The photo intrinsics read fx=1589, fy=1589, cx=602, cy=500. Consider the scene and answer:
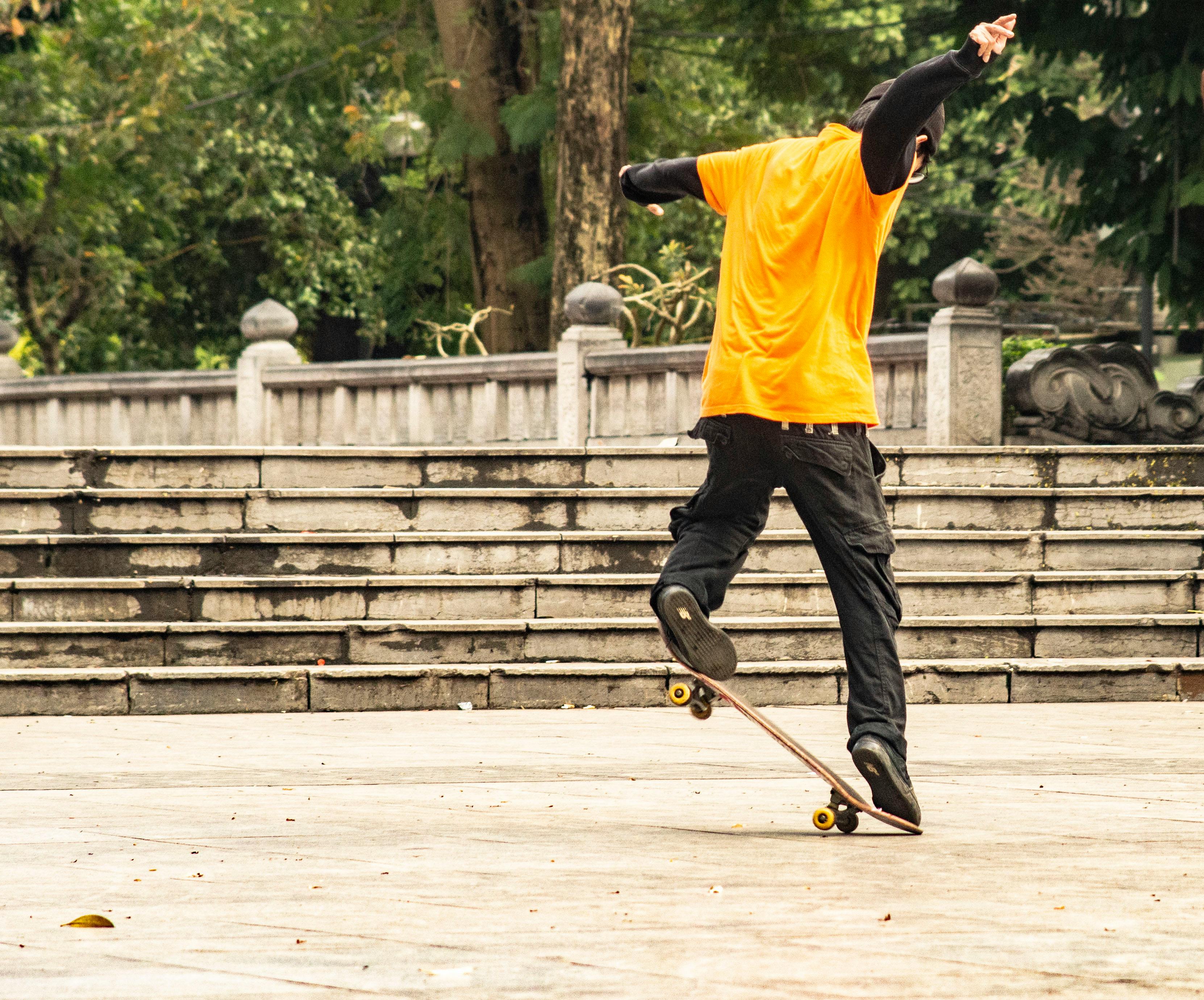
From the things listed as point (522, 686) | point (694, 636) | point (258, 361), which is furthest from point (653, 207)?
point (258, 361)

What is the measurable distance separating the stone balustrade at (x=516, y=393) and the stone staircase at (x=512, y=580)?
0.92 meters

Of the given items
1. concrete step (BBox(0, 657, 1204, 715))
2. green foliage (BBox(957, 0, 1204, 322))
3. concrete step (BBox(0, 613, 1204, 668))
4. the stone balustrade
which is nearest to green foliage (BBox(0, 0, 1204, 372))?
green foliage (BBox(957, 0, 1204, 322))

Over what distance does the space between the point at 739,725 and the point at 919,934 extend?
3722mm

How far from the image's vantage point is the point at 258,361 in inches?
536

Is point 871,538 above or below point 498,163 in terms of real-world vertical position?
below

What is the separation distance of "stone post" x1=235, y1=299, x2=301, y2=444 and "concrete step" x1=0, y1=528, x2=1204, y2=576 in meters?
4.99

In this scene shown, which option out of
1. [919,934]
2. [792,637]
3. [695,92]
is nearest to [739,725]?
[792,637]

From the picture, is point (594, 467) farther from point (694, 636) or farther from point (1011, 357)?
point (694, 636)

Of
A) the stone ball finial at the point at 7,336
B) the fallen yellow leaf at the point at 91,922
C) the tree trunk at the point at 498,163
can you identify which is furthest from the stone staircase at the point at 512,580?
the stone ball finial at the point at 7,336

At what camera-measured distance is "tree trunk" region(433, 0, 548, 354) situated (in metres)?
17.4

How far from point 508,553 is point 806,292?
4324mm

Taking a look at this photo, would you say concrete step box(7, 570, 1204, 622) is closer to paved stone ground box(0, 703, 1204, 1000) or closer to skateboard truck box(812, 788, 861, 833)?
paved stone ground box(0, 703, 1204, 1000)

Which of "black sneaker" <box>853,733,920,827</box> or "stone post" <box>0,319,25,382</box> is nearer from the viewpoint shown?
"black sneaker" <box>853,733,920,827</box>

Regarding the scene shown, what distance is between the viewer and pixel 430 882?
3705mm
